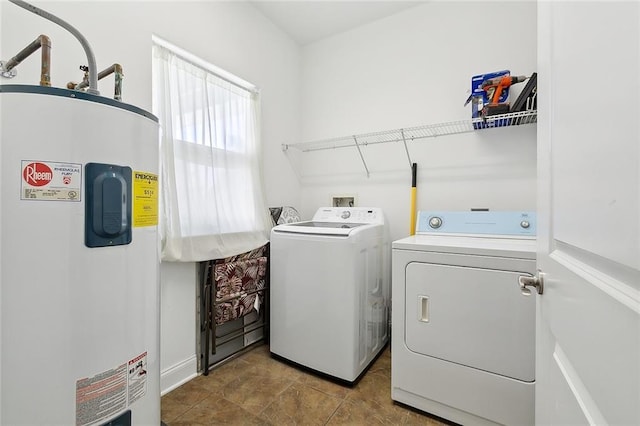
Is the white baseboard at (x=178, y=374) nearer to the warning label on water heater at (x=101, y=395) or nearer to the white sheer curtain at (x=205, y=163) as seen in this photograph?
the white sheer curtain at (x=205, y=163)

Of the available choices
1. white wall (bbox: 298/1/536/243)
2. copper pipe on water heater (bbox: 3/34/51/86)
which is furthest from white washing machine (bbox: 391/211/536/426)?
copper pipe on water heater (bbox: 3/34/51/86)

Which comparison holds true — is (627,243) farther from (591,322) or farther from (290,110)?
(290,110)

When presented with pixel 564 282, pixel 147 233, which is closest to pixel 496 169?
pixel 564 282

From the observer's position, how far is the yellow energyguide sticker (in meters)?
0.91

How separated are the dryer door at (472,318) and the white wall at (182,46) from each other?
146cm

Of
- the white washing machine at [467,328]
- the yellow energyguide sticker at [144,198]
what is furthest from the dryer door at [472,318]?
the yellow energyguide sticker at [144,198]

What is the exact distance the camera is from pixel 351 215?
232 cm

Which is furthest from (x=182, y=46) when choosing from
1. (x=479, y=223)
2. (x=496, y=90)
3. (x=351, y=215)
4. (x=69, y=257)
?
(x=479, y=223)

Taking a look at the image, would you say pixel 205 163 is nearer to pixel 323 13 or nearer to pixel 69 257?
pixel 69 257

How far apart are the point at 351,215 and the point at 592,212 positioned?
6.26 feet

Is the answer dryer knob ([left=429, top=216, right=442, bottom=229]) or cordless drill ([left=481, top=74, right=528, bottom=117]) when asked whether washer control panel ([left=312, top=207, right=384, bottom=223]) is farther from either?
cordless drill ([left=481, top=74, right=528, bottom=117])

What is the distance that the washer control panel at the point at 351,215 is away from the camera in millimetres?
2199

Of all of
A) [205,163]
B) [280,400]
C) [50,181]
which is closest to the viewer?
[50,181]

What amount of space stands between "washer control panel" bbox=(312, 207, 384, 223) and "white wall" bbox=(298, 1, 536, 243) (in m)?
0.28
